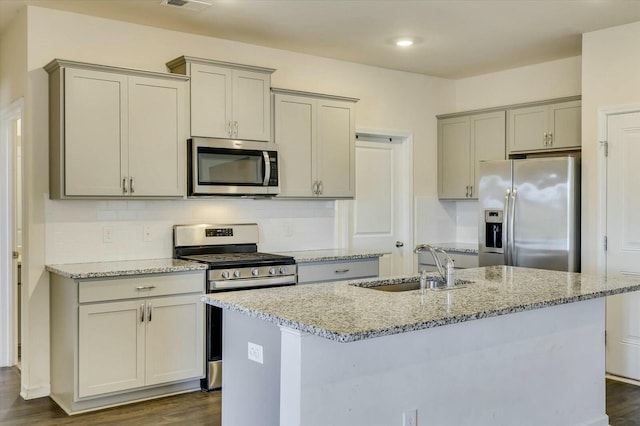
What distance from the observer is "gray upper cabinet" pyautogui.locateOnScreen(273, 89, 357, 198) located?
487cm

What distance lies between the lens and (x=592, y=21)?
4410 mm

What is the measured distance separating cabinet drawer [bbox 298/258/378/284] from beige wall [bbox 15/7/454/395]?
141cm

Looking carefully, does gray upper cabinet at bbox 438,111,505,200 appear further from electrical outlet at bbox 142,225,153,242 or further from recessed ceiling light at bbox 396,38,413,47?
electrical outlet at bbox 142,225,153,242

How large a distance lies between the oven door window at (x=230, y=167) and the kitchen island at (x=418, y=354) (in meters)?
1.61

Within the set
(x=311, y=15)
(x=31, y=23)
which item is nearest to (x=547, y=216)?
(x=311, y=15)

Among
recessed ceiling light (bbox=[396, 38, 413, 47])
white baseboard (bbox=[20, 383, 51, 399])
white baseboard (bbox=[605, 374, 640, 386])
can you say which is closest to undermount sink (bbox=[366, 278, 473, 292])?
white baseboard (bbox=[605, 374, 640, 386])

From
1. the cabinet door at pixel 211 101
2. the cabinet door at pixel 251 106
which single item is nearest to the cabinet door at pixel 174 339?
the cabinet door at pixel 211 101

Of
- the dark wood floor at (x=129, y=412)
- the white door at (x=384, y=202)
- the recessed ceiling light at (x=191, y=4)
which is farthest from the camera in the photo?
the white door at (x=384, y=202)

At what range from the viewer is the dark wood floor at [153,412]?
12.0 feet

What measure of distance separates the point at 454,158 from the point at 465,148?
170 millimetres

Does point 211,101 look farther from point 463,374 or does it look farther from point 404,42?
point 463,374

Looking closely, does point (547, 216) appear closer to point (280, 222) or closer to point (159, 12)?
point (280, 222)

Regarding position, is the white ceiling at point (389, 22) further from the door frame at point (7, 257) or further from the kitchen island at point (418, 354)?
the kitchen island at point (418, 354)

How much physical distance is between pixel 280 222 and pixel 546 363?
263 cm
